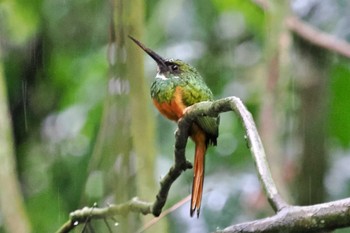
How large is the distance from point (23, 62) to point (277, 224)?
1.43m

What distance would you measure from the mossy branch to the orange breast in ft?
0.14

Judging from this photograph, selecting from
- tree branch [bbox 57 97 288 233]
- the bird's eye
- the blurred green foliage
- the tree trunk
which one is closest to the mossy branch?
tree branch [bbox 57 97 288 233]

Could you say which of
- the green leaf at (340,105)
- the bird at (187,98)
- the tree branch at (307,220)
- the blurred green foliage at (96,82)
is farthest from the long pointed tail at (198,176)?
the green leaf at (340,105)

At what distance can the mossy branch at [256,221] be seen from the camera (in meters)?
0.64

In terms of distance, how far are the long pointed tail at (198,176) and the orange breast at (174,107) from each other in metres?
0.04

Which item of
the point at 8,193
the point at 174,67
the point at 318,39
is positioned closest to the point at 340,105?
the point at 318,39

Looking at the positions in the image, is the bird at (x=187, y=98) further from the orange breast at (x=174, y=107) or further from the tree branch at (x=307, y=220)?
the tree branch at (x=307, y=220)

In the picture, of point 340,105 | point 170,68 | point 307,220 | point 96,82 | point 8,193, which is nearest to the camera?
point 307,220

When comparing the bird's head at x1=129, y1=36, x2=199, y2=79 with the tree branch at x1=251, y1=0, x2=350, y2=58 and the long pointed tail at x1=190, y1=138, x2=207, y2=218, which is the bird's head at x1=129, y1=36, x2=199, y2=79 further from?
the tree branch at x1=251, y1=0, x2=350, y2=58

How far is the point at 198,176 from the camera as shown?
911 millimetres

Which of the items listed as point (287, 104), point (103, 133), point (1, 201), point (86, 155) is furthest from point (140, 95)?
point (86, 155)

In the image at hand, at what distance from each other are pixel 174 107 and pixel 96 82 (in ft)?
3.47

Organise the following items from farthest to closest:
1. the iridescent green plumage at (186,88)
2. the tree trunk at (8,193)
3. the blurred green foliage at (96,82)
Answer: the blurred green foliage at (96,82), the tree trunk at (8,193), the iridescent green plumage at (186,88)

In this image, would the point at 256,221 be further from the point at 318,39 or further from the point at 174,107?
the point at 318,39
